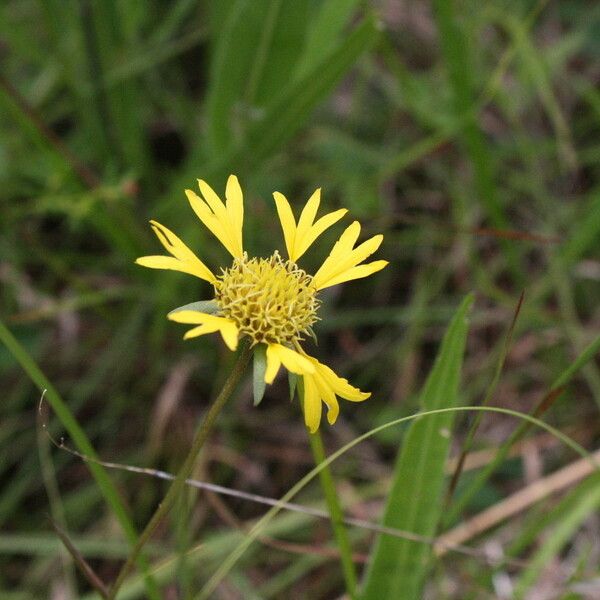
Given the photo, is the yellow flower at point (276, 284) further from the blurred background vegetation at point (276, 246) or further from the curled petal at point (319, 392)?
the blurred background vegetation at point (276, 246)

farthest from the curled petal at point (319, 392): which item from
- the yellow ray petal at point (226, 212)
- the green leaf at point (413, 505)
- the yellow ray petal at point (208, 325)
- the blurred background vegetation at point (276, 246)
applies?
the blurred background vegetation at point (276, 246)

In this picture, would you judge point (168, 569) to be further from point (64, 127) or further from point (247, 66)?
point (64, 127)

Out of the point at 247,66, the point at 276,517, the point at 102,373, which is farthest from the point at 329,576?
the point at 247,66

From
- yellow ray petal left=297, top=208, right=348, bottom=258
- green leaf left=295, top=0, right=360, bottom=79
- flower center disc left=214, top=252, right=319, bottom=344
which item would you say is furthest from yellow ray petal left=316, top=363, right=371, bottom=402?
green leaf left=295, top=0, right=360, bottom=79

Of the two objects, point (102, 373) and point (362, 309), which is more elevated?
point (362, 309)

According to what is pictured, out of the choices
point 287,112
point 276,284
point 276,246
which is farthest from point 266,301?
point 276,246

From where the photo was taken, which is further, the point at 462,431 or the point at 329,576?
the point at 462,431

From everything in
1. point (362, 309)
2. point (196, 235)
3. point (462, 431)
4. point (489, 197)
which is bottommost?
point (462, 431)

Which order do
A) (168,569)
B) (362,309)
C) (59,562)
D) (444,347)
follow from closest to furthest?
(444,347)
(168,569)
(59,562)
(362,309)

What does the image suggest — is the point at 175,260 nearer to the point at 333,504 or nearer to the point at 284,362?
the point at 284,362
